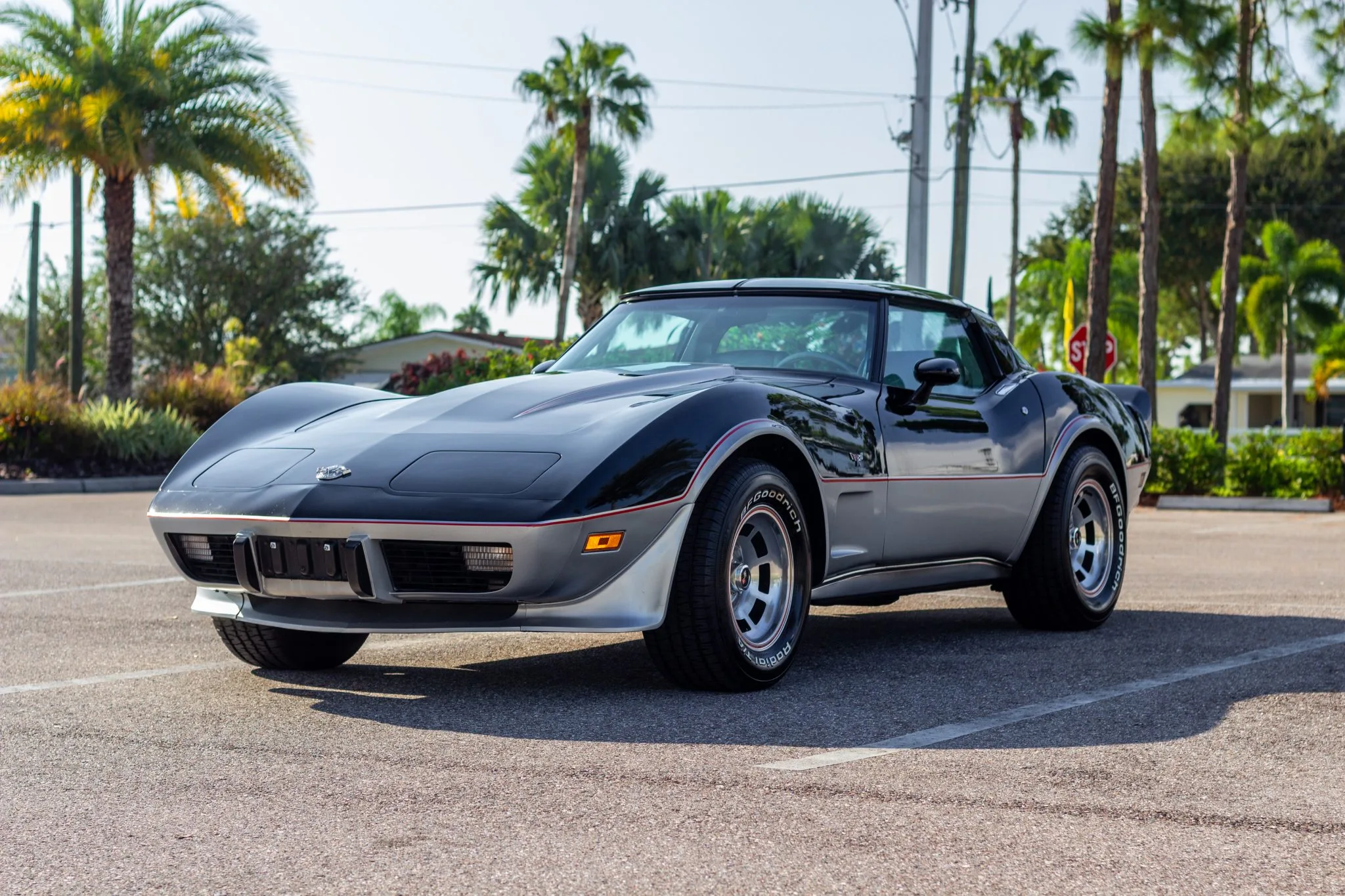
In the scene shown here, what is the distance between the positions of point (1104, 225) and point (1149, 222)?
79 cm

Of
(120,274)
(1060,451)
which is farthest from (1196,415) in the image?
(1060,451)

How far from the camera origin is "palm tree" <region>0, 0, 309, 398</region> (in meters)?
25.6

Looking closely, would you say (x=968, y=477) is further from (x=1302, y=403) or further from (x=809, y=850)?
(x=1302, y=403)

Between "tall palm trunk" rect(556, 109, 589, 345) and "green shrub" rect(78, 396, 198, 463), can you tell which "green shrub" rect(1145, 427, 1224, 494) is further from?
"tall palm trunk" rect(556, 109, 589, 345)

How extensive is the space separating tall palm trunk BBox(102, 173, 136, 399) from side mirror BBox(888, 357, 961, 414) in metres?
22.3

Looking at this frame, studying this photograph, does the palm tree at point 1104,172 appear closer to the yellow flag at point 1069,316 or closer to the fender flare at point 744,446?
the yellow flag at point 1069,316

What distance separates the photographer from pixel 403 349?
5666 centimetres

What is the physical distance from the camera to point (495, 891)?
117 inches

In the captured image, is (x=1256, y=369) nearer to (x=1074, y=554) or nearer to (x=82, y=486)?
(x=82, y=486)

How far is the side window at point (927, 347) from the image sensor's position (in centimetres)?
620

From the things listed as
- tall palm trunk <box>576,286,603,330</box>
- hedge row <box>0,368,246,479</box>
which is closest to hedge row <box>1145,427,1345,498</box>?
hedge row <box>0,368,246,479</box>

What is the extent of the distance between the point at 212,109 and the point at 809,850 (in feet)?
84.1

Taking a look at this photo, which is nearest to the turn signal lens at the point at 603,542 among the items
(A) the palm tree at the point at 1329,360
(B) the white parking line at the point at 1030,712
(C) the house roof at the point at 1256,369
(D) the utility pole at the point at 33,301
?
(B) the white parking line at the point at 1030,712

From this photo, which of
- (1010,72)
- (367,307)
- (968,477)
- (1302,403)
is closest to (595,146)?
(1010,72)
